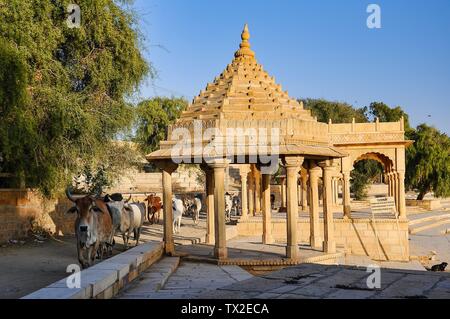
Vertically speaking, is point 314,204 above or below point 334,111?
below

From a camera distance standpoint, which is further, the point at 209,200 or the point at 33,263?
the point at 209,200

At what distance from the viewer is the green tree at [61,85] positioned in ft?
44.4

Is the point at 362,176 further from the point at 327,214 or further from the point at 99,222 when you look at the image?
the point at 99,222

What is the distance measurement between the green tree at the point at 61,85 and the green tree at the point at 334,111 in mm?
38371

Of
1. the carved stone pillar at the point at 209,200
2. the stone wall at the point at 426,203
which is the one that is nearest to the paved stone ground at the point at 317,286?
the carved stone pillar at the point at 209,200

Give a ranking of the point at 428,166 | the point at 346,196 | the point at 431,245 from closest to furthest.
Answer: the point at 346,196 < the point at 431,245 < the point at 428,166

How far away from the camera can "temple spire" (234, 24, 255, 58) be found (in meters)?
14.3

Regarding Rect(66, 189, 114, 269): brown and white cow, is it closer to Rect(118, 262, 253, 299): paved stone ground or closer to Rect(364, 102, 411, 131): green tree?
Rect(118, 262, 253, 299): paved stone ground

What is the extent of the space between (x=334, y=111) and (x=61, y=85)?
1664 inches

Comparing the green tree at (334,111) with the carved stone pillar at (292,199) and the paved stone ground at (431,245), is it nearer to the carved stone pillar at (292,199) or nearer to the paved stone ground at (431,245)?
the paved stone ground at (431,245)

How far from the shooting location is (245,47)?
14.5 m

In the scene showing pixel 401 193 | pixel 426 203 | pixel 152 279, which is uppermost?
pixel 401 193
